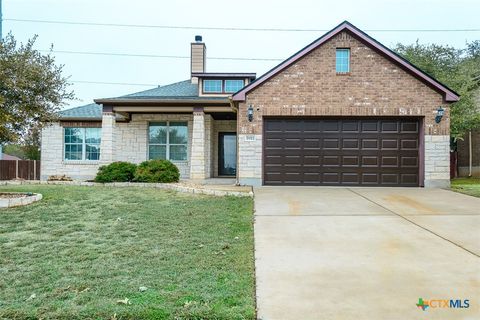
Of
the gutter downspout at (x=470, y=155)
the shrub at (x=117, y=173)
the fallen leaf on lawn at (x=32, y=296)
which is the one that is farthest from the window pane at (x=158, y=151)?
the gutter downspout at (x=470, y=155)

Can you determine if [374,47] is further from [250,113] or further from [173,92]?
[173,92]

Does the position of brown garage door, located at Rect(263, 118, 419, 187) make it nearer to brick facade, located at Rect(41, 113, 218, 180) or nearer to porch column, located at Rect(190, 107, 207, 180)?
porch column, located at Rect(190, 107, 207, 180)

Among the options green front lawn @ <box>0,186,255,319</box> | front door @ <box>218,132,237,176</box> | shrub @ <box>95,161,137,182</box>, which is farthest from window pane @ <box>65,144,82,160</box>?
green front lawn @ <box>0,186,255,319</box>

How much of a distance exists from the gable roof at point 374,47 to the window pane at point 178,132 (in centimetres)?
531

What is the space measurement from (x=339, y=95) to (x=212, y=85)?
691 cm

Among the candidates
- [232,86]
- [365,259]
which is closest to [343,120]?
[232,86]

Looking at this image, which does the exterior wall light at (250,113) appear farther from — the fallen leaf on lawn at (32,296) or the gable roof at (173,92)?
the fallen leaf on lawn at (32,296)

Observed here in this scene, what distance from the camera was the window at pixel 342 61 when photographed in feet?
41.5

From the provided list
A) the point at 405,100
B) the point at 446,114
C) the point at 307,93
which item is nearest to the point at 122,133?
the point at 307,93

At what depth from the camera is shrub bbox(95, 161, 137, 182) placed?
13188 mm

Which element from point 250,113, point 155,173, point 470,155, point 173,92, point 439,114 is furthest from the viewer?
point 470,155

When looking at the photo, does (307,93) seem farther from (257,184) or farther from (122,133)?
(122,133)

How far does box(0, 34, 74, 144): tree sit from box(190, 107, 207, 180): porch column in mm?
5498

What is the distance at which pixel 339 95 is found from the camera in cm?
1259
